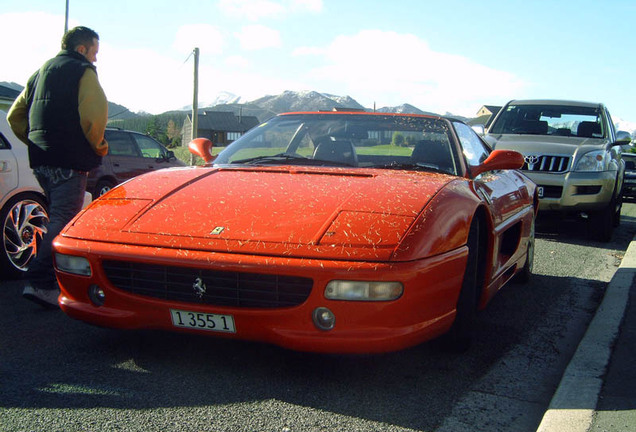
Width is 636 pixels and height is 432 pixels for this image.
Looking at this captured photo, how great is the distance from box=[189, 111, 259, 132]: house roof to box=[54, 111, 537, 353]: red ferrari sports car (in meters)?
126

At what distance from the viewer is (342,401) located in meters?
2.85

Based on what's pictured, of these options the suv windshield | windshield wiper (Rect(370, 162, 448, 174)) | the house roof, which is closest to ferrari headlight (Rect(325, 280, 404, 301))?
windshield wiper (Rect(370, 162, 448, 174))

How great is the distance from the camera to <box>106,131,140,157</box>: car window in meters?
11.8

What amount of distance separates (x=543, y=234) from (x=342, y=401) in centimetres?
674

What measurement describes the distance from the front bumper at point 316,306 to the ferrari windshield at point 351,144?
1151 mm

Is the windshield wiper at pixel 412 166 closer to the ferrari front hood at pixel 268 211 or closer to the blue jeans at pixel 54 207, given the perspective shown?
the ferrari front hood at pixel 268 211

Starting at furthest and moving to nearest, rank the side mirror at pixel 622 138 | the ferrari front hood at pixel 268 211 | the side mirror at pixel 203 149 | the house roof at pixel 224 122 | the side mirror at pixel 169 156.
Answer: the house roof at pixel 224 122, the side mirror at pixel 169 156, the side mirror at pixel 622 138, the side mirror at pixel 203 149, the ferrari front hood at pixel 268 211

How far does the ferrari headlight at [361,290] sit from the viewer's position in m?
2.81

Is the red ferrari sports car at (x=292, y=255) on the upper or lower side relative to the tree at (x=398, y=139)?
lower

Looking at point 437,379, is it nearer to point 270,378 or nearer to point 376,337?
point 376,337

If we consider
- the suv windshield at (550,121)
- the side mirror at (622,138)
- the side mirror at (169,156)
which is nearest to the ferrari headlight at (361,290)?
the side mirror at (622,138)

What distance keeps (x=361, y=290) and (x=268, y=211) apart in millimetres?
659

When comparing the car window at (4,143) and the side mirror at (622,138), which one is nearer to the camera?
the car window at (4,143)

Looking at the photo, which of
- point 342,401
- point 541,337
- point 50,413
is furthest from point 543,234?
point 50,413
